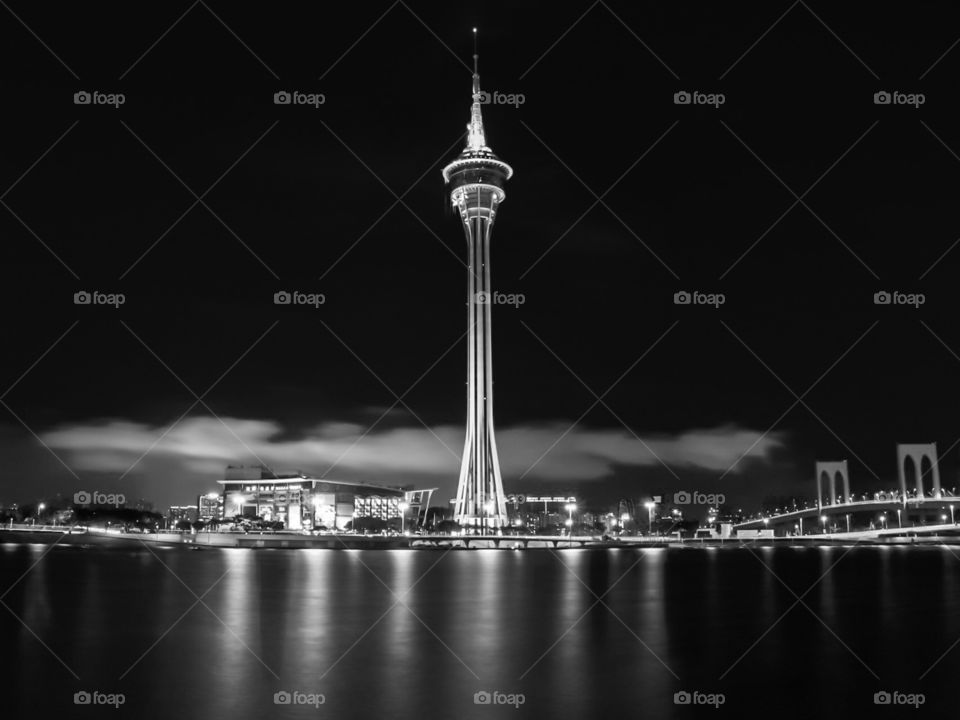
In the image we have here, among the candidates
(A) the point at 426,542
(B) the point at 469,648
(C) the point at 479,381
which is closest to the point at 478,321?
(C) the point at 479,381

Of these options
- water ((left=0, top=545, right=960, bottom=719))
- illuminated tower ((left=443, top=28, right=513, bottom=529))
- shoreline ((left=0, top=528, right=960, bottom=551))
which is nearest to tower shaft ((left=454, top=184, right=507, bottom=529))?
illuminated tower ((left=443, top=28, right=513, bottom=529))

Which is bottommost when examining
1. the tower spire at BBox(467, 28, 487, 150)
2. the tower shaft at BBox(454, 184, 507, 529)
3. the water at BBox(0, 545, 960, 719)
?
the water at BBox(0, 545, 960, 719)

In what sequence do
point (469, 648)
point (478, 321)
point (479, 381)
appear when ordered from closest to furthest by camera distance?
point (469, 648)
point (479, 381)
point (478, 321)

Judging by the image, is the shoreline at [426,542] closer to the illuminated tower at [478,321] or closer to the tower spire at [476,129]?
the illuminated tower at [478,321]

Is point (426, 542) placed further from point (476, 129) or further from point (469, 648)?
point (469, 648)

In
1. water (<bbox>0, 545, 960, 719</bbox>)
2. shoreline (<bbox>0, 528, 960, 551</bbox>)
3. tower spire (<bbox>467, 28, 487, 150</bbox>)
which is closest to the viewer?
water (<bbox>0, 545, 960, 719</bbox>)

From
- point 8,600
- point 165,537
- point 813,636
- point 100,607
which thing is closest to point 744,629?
point 813,636

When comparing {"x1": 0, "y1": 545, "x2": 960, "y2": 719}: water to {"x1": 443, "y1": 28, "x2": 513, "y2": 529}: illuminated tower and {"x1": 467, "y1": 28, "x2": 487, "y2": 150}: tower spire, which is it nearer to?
{"x1": 443, "y1": 28, "x2": 513, "y2": 529}: illuminated tower
